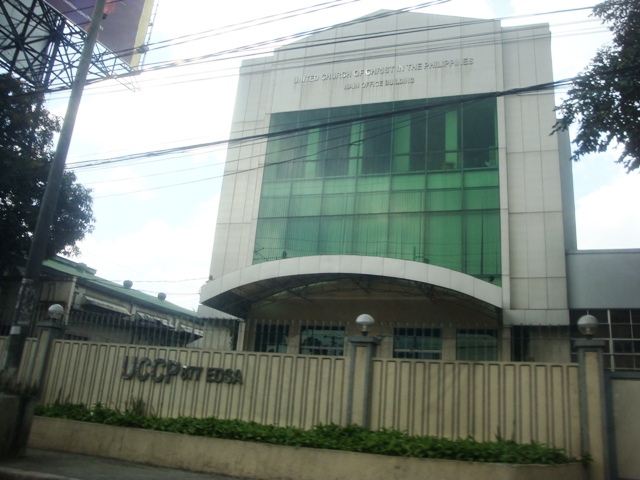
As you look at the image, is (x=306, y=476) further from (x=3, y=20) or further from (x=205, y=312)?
(x=3, y=20)

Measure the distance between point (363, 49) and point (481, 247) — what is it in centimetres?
791

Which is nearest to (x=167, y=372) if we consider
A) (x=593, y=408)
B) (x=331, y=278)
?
(x=331, y=278)

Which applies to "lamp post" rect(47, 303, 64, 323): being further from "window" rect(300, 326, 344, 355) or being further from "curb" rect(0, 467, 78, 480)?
"window" rect(300, 326, 344, 355)

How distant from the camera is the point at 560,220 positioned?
16.2 m

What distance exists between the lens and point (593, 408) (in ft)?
Answer: 26.6

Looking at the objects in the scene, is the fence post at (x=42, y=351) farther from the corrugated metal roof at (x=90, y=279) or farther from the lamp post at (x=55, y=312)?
the corrugated metal roof at (x=90, y=279)

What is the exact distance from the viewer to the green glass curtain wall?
56.2ft

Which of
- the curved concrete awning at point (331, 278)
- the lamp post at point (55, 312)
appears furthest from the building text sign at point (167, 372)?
the curved concrete awning at point (331, 278)

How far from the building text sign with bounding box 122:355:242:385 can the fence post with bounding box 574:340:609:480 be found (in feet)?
17.7

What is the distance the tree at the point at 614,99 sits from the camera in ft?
40.1

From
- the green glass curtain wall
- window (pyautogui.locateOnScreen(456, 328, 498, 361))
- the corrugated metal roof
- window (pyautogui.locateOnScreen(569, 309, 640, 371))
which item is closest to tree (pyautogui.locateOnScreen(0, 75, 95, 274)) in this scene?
the corrugated metal roof

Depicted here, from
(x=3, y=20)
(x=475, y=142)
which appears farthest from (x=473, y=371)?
(x=3, y=20)

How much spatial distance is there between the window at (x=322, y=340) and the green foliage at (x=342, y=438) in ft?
24.7

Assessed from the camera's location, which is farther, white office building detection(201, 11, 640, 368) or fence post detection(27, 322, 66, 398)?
white office building detection(201, 11, 640, 368)
